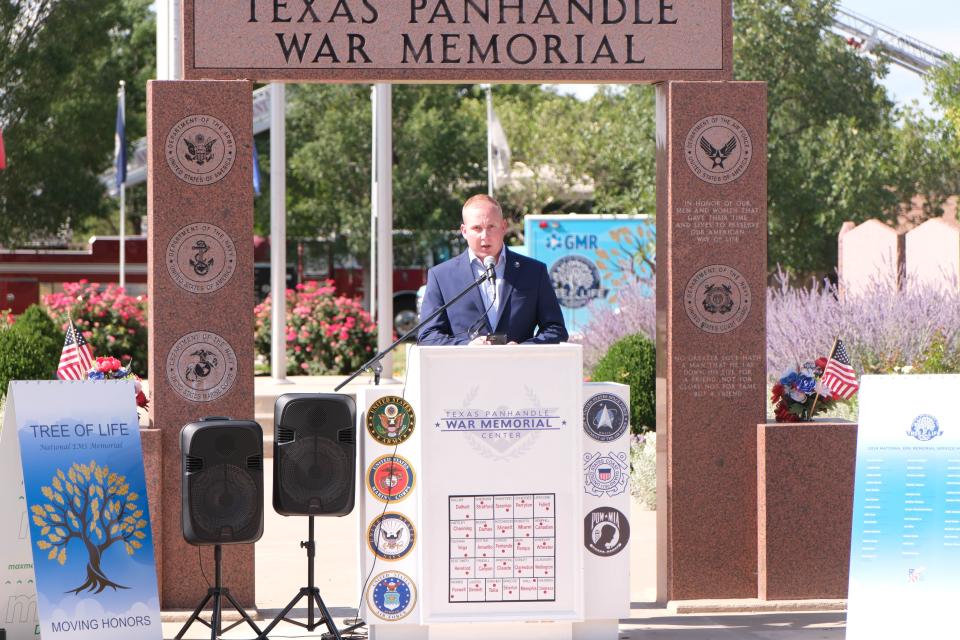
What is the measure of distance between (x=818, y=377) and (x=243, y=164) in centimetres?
342

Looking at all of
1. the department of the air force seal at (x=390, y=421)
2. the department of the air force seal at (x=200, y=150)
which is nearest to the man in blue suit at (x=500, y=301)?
the department of the air force seal at (x=390, y=421)

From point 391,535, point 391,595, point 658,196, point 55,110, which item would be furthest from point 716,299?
point 55,110

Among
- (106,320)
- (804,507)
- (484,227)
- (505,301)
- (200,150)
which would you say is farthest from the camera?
(106,320)

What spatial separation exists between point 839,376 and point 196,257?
3632 millimetres

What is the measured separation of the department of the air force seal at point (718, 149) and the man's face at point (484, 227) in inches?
51.6

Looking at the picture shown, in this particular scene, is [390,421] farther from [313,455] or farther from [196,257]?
[196,257]

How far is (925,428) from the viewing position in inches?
227

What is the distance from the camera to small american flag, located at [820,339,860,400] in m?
7.31

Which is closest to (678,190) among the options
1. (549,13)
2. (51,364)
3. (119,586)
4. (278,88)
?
(549,13)

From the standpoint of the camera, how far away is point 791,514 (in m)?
6.81

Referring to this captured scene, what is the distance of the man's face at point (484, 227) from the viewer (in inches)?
241

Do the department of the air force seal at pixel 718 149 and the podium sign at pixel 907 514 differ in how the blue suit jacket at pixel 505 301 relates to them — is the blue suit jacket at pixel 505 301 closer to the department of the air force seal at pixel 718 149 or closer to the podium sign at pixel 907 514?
the department of the air force seal at pixel 718 149

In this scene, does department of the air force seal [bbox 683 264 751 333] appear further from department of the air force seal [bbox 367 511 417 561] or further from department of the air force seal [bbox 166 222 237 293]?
department of the air force seal [bbox 166 222 237 293]

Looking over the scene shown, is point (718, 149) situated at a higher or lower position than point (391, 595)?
higher
